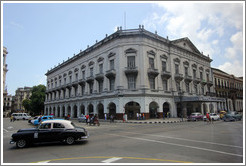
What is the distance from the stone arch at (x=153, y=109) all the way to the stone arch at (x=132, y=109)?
9.17ft

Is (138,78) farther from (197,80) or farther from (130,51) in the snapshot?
(197,80)

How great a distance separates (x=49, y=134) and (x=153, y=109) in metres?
25.9

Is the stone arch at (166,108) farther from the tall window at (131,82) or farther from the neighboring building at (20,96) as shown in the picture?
the neighboring building at (20,96)

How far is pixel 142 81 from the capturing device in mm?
31688

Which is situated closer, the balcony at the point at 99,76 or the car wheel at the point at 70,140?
the car wheel at the point at 70,140

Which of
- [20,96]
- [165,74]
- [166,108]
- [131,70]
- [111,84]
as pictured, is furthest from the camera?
[20,96]

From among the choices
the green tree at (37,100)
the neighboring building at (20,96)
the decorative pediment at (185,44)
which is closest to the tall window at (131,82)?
the decorative pediment at (185,44)

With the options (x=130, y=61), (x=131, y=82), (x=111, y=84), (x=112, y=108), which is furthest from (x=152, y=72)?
(x=112, y=108)

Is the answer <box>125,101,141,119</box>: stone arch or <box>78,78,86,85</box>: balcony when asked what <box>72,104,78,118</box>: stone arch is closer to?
<box>78,78,86,85</box>: balcony

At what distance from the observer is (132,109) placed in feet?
105

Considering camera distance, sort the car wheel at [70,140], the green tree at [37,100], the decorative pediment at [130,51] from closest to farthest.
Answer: the car wheel at [70,140] < the decorative pediment at [130,51] < the green tree at [37,100]

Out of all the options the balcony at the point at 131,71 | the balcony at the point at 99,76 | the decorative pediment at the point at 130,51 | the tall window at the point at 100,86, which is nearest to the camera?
the balcony at the point at 131,71

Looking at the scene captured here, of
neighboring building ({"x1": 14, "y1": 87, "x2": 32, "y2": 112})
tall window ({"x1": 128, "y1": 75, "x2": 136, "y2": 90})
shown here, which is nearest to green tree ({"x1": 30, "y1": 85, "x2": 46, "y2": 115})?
neighboring building ({"x1": 14, "y1": 87, "x2": 32, "y2": 112})

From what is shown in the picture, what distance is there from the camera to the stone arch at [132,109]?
31906 millimetres
